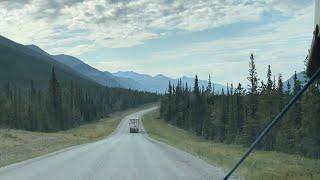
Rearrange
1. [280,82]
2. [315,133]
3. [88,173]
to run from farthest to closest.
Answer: [280,82] → [315,133] → [88,173]

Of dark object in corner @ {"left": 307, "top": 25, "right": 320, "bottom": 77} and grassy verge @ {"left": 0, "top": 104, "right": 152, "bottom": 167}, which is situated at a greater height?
dark object in corner @ {"left": 307, "top": 25, "right": 320, "bottom": 77}

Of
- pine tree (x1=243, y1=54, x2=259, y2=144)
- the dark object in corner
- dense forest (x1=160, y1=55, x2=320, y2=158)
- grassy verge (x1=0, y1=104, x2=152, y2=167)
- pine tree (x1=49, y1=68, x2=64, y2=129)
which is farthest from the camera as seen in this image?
pine tree (x1=49, y1=68, x2=64, y2=129)

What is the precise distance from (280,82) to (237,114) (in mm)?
21077

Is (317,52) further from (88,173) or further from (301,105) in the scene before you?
(301,105)

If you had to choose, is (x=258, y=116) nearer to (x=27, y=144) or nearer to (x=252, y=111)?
(x=252, y=111)

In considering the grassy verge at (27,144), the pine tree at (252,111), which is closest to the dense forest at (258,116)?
the pine tree at (252,111)

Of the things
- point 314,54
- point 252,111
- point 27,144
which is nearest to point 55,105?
point 252,111

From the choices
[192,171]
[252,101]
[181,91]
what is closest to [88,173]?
[192,171]

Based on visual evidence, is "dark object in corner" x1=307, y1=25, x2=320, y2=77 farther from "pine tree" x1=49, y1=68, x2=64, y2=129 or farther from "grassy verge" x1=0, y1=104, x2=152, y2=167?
"pine tree" x1=49, y1=68, x2=64, y2=129

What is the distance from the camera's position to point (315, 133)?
64.9 metres

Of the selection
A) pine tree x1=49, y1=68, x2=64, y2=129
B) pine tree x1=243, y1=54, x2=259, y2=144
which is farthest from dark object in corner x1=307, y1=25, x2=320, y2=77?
pine tree x1=49, y1=68, x2=64, y2=129

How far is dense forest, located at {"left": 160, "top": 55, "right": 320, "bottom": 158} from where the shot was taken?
65312 millimetres

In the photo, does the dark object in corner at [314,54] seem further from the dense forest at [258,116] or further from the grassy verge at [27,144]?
the dense forest at [258,116]

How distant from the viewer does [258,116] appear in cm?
8425
